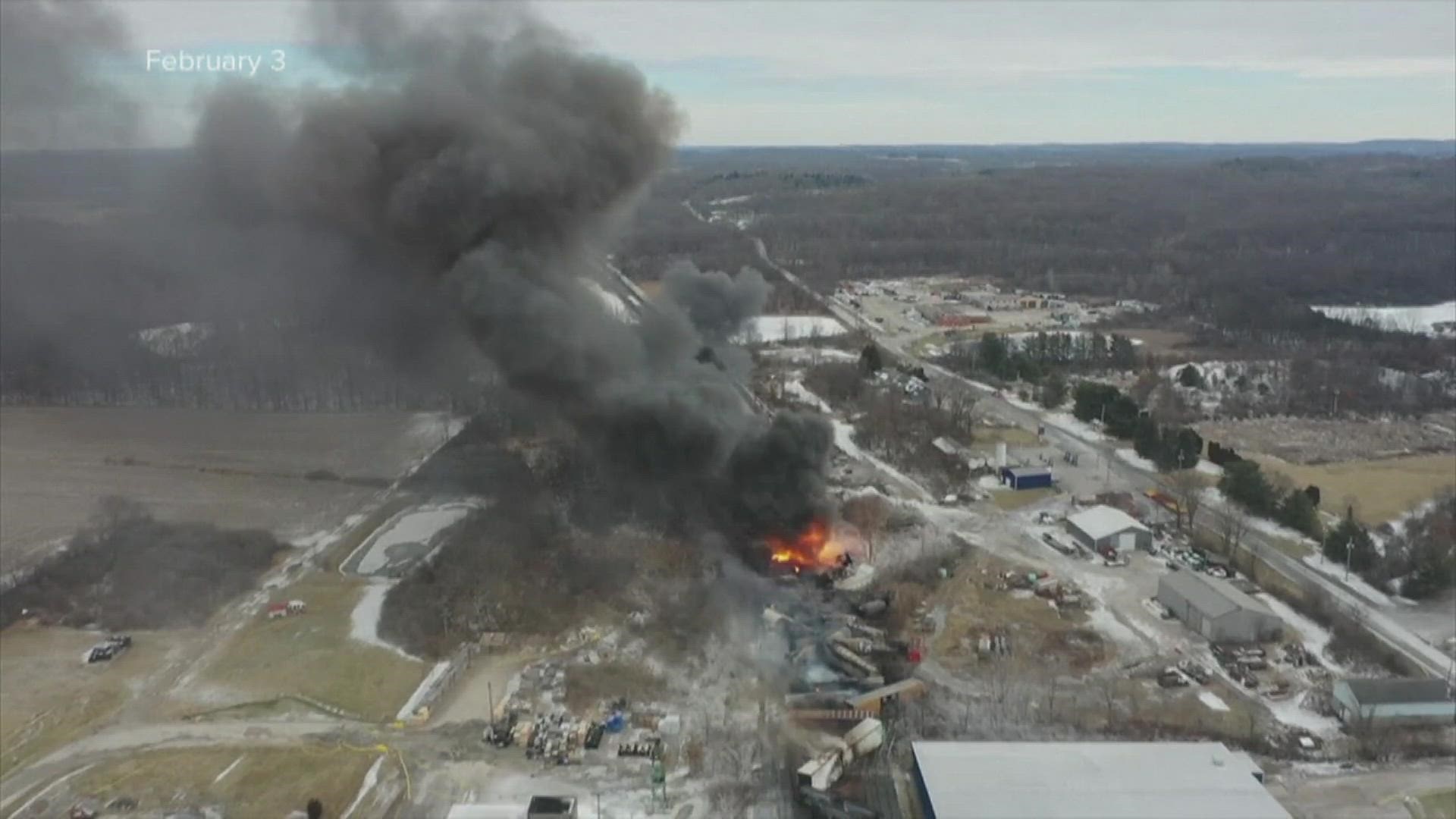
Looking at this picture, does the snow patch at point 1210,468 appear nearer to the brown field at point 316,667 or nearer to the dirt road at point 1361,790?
the dirt road at point 1361,790

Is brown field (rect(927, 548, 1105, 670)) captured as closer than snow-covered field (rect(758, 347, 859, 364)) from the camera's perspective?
Yes

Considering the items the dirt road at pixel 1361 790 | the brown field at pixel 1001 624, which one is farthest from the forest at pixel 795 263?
the dirt road at pixel 1361 790

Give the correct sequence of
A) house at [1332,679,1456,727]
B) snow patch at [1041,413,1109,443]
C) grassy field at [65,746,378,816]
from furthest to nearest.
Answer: snow patch at [1041,413,1109,443] < house at [1332,679,1456,727] < grassy field at [65,746,378,816]

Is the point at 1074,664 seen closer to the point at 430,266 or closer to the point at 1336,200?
the point at 430,266

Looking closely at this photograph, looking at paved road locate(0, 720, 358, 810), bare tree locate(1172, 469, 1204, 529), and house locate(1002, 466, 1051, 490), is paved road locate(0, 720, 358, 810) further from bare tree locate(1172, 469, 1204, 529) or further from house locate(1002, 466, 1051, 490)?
bare tree locate(1172, 469, 1204, 529)

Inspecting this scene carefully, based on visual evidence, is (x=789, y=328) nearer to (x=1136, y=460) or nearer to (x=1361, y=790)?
(x=1136, y=460)

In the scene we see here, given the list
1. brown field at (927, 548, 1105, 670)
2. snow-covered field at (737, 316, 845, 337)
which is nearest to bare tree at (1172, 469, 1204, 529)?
brown field at (927, 548, 1105, 670)
